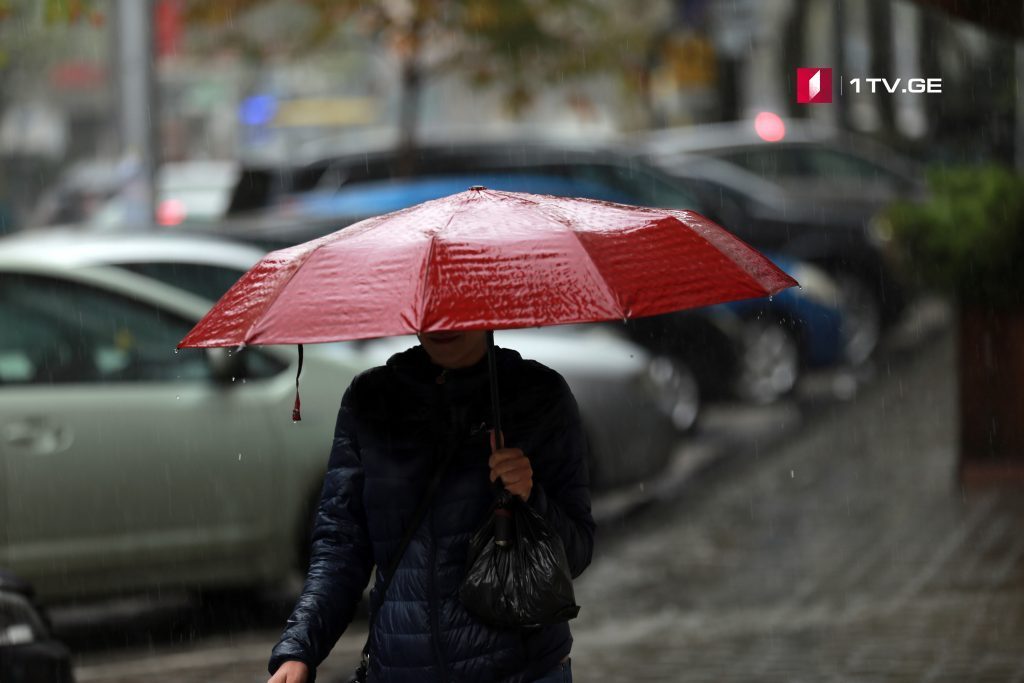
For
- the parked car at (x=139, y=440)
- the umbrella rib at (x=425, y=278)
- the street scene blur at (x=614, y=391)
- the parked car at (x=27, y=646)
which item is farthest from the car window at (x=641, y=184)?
the umbrella rib at (x=425, y=278)

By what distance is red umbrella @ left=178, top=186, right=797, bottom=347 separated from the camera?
10.2ft

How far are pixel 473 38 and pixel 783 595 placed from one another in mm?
8667

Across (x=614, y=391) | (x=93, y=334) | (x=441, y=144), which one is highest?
(x=441, y=144)

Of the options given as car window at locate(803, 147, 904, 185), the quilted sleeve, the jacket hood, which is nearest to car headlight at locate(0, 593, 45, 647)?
the quilted sleeve

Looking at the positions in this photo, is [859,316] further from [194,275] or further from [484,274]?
[484,274]

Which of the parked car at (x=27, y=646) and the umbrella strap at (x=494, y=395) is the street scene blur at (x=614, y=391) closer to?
the parked car at (x=27, y=646)

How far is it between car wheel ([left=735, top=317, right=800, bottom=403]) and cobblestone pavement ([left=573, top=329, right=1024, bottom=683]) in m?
1.31

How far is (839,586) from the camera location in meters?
7.97

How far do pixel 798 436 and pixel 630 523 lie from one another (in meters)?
2.79

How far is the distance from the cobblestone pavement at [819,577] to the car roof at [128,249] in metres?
2.27

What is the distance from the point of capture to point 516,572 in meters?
3.25

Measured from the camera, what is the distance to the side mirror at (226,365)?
7.16m

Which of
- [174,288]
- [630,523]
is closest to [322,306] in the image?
[174,288]

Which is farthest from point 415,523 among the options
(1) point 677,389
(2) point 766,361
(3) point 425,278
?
(2) point 766,361
